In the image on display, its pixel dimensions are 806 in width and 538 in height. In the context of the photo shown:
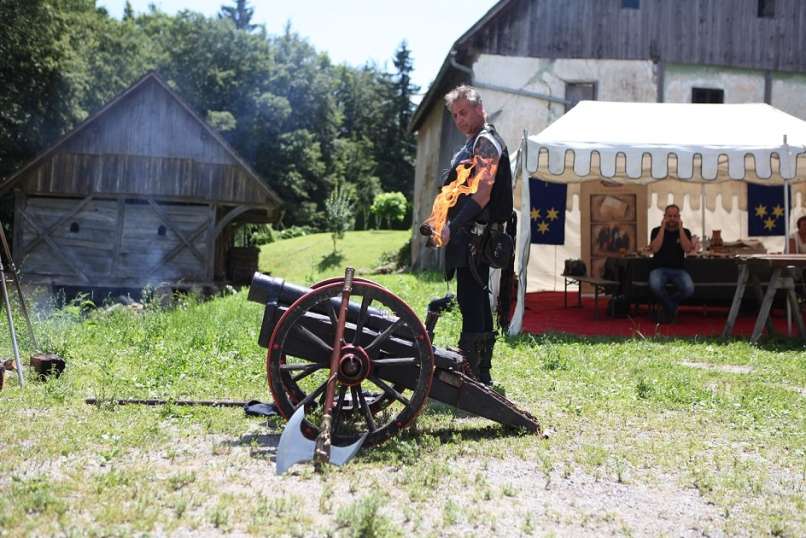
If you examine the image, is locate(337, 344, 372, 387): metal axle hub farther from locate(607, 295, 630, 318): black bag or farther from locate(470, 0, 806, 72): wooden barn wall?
locate(470, 0, 806, 72): wooden barn wall

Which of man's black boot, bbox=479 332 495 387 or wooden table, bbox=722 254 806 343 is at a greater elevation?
wooden table, bbox=722 254 806 343

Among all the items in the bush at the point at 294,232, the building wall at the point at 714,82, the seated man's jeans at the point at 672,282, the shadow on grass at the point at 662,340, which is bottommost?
the shadow on grass at the point at 662,340

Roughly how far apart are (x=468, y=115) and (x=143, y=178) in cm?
1648

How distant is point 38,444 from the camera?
3820 millimetres

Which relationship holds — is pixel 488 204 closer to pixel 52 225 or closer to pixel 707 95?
pixel 707 95

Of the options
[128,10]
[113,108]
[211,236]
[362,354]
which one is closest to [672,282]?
[362,354]

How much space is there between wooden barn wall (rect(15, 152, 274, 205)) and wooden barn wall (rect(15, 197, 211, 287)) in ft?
1.50

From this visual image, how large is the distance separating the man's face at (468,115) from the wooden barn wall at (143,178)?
616 inches

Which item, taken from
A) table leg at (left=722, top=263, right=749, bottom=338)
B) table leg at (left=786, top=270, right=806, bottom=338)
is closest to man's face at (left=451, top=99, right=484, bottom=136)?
table leg at (left=786, top=270, right=806, bottom=338)

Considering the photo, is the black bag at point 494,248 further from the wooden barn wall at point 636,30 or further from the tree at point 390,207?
the tree at point 390,207

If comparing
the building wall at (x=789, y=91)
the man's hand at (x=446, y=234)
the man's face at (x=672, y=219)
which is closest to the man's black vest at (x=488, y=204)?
the man's hand at (x=446, y=234)

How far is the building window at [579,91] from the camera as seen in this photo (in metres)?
17.6

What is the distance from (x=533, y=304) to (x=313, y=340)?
947 centimetres

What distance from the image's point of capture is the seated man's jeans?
403 inches
